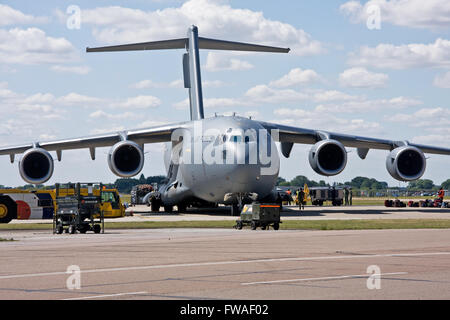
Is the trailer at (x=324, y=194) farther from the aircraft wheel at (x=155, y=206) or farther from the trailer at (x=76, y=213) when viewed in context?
the trailer at (x=76, y=213)

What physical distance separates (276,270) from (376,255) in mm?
3499

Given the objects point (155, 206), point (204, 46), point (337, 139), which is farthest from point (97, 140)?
point (337, 139)

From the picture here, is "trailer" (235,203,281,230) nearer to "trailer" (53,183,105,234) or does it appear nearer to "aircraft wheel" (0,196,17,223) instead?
"trailer" (53,183,105,234)

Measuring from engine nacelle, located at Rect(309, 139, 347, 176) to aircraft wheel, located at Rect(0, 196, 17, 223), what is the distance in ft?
50.5

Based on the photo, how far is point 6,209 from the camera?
106ft

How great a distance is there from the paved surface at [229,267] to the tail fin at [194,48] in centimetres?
2354

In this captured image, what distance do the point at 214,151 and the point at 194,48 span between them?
36.5 ft

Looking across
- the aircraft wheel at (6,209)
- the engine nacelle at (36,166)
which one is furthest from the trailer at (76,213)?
the engine nacelle at (36,166)

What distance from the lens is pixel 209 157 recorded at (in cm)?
3469

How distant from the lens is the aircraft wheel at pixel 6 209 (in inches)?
1267

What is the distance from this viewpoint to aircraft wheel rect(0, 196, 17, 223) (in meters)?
32.2

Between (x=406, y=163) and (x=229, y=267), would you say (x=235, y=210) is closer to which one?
(x=406, y=163)
